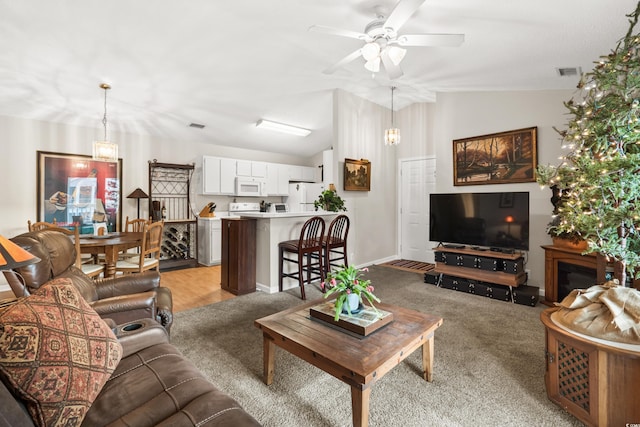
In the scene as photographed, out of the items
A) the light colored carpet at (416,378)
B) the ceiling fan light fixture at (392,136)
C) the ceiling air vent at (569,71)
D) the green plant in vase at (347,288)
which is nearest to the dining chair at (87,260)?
the light colored carpet at (416,378)

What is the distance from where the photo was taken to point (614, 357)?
4.96 ft

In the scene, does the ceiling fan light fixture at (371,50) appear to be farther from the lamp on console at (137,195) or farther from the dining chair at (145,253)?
the lamp on console at (137,195)

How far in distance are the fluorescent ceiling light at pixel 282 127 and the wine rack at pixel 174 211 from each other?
1.58m

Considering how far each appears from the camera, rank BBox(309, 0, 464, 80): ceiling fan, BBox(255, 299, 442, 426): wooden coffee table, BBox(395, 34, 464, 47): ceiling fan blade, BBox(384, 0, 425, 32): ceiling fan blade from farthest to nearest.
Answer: BBox(395, 34, 464, 47): ceiling fan blade, BBox(309, 0, 464, 80): ceiling fan, BBox(384, 0, 425, 32): ceiling fan blade, BBox(255, 299, 442, 426): wooden coffee table

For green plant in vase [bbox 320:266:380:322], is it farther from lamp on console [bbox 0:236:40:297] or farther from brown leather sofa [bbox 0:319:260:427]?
lamp on console [bbox 0:236:40:297]

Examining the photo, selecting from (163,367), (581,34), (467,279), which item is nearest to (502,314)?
(467,279)

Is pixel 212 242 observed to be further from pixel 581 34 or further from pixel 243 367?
pixel 581 34

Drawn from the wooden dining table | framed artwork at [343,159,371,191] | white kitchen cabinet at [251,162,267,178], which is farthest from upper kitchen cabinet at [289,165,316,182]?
the wooden dining table

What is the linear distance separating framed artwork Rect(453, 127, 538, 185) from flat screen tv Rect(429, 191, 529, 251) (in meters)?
0.53

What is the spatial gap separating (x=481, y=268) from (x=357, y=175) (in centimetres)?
235

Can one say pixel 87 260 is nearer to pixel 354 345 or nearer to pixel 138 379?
pixel 138 379

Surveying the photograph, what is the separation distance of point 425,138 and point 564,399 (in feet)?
15.1

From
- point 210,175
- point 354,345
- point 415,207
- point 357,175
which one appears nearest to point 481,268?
point 415,207

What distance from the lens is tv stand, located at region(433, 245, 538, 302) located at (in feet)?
12.1
